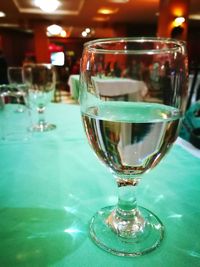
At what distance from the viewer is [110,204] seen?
34cm

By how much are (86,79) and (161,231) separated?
0.61ft

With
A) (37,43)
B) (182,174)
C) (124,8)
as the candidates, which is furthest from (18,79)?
(37,43)

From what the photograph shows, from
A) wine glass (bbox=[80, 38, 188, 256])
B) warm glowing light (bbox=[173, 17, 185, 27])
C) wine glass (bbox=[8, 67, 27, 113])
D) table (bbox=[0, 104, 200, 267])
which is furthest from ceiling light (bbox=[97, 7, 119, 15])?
wine glass (bbox=[80, 38, 188, 256])

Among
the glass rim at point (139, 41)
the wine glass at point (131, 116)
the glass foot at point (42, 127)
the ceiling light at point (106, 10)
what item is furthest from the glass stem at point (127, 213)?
the ceiling light at point (106, 10)

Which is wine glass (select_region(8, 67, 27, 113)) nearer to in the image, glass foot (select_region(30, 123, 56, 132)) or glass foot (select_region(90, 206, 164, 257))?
glass foot (select_region(30, 123, 56, 132))

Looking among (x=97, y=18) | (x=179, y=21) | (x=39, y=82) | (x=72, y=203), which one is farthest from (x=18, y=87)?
(x=97, y=18)

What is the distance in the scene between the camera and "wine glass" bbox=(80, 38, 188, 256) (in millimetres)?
249

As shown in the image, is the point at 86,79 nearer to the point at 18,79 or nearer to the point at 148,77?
the point at 148,77

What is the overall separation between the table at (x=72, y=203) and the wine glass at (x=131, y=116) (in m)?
0.02

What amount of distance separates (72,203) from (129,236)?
0.10m

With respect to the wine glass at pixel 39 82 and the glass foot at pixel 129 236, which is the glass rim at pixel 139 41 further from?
the wine glass at pixel 39 82

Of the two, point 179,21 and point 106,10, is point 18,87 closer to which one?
point 179,21

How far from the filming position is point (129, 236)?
273mm

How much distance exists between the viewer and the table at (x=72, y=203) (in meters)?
0.24
